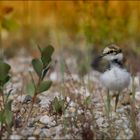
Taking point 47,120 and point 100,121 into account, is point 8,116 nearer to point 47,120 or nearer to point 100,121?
point 47,120

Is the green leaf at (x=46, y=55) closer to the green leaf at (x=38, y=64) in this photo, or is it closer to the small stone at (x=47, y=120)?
the green leaf at (x=38, y=64)

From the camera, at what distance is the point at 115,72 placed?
14.7 feet

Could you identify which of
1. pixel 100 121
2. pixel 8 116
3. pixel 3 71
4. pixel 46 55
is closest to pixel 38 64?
pixel 46 55

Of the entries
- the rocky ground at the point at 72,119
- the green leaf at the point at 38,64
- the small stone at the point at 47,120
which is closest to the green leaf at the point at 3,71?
the green leaf at the point at 38,64

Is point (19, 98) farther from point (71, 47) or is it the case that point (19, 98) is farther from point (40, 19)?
point (40, 19)

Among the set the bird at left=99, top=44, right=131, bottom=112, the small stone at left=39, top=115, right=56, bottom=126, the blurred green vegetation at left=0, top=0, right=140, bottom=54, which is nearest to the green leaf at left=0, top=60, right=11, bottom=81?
the small stone at left=39, top=115, right=56, bottom=126

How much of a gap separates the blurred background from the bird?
150cm

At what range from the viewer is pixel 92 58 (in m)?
7.11

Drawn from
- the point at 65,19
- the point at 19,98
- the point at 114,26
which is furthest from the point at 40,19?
the point at 19,98

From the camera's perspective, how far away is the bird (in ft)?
14.6

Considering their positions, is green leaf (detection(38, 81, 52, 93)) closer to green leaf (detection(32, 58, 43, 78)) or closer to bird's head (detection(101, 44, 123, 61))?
green leaf (detection(32, 58, 43, 78))

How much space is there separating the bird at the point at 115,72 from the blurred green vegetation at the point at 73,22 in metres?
1.83

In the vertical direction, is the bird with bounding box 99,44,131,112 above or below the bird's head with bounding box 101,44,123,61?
below

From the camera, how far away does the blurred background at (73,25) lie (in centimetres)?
716
